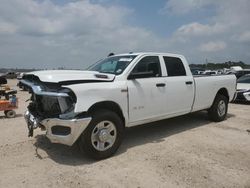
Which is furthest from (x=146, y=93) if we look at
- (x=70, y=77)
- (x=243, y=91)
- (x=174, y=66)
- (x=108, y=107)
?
(x=243, y=91)

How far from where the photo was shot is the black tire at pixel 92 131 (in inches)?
181

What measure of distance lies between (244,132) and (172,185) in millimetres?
3674

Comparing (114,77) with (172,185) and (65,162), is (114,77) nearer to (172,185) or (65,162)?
(65,162)

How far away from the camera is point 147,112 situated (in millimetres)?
5652

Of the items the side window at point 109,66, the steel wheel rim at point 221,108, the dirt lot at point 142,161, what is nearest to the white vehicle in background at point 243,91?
the steel wheel rim at point 221,108

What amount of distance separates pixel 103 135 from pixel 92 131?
24 centimetres

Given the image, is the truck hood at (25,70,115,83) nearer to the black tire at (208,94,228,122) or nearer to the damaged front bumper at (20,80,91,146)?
the damaged front bumper at (20,80,91,146)

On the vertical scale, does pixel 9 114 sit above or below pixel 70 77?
below

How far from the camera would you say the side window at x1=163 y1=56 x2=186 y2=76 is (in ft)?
20.8

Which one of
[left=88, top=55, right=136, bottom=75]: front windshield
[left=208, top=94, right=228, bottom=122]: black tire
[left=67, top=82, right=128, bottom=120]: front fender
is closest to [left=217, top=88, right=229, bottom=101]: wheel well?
[left=208, top=94, right=228, bottom=122]: black tire

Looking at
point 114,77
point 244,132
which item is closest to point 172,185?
point 114,77

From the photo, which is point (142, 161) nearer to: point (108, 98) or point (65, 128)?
point (108, 98)

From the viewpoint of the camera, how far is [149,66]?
582 cm

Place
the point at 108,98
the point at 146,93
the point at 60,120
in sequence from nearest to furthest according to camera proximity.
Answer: the point at 60,120 < the point at 108,98 < the point at 146,93
